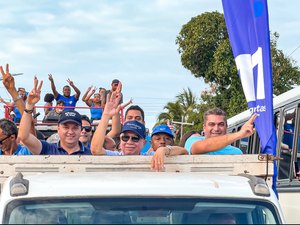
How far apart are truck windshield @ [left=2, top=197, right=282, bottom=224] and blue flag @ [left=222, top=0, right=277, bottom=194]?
3.72m

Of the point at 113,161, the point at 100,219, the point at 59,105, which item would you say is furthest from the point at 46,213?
the point at 59,105

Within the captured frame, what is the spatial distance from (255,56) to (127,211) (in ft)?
15.1

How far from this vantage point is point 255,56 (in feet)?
29.5

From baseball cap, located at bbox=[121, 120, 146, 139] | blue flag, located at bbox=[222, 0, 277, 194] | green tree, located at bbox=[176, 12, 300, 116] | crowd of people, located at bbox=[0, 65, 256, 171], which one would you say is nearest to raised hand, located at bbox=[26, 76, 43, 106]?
crowd of people, located at bbox=[0, 65, 256, 171]

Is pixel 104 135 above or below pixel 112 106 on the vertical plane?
below

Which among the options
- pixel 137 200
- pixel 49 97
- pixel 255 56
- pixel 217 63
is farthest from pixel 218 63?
pixel 137 200

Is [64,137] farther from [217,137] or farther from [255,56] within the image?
[255,56]

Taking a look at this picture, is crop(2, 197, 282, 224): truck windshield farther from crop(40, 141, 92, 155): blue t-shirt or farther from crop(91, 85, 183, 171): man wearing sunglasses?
crop(40, 141, 92, 155): blue t-shirt

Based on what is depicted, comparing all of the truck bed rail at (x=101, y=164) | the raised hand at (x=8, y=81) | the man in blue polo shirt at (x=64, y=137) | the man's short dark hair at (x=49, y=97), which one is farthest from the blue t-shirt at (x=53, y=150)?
the man's short dark hair at (x=49, y=97)

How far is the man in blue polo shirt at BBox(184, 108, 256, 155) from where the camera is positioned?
705 centimetres

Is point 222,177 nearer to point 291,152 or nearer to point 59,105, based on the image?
point 291,152

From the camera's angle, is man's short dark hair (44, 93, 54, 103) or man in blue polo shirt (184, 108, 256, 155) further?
man's short dark hair (44, 93, 54, 103)

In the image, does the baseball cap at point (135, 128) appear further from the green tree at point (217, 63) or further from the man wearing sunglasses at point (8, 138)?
the green tree at point (217, 63)

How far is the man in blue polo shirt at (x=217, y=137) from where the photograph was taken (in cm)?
705
